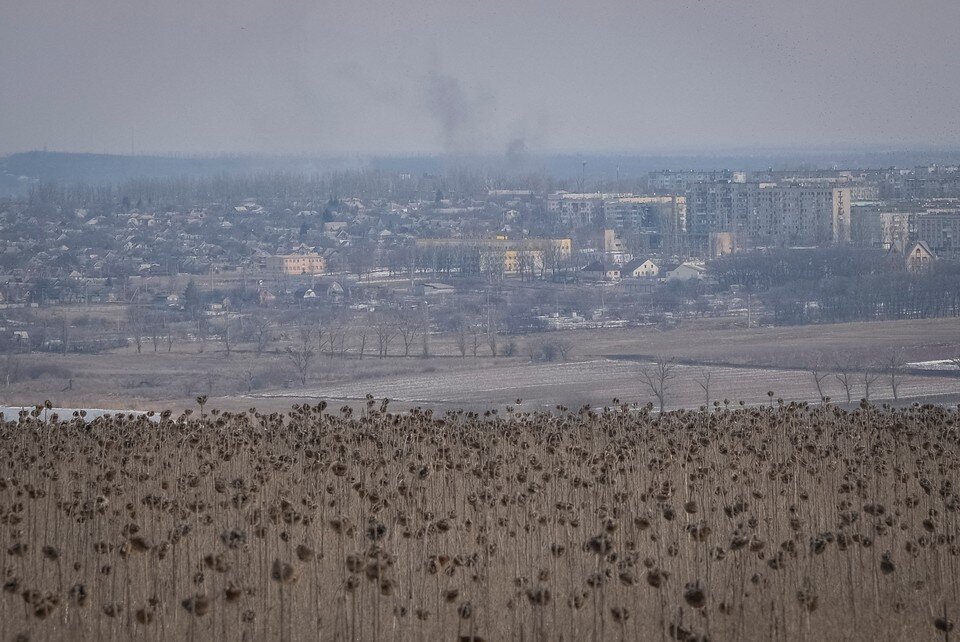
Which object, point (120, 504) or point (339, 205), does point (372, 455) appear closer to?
point (120, 504)

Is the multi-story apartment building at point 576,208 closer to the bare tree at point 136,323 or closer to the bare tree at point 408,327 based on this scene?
the bare tree at point 408,327

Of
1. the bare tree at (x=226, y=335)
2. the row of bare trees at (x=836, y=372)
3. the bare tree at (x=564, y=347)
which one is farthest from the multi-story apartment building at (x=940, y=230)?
the bare tree at (x=226, y=335)

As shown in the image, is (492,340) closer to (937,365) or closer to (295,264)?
(937,365)

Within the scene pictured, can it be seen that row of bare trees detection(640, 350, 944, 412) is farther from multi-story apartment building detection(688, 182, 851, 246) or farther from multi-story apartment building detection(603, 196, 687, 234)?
multi-story apartment building detection(603, 196, 687, 234)

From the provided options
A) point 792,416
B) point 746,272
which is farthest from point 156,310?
point 792,416

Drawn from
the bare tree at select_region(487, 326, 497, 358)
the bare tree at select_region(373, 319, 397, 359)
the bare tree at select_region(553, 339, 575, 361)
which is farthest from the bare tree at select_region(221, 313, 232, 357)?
the bare tree at select_region(553, 339, 575, 361)

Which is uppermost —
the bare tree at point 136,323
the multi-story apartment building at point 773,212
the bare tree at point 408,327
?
the multi-story apartment building at point 773,212

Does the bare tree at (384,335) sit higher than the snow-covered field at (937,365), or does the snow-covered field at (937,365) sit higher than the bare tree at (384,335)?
the snow-covered field at (937,365)
